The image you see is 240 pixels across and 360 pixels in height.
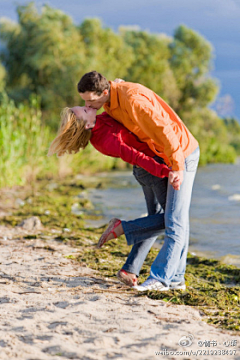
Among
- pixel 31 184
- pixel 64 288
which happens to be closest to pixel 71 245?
pixel 64 288

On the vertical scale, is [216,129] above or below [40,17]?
below

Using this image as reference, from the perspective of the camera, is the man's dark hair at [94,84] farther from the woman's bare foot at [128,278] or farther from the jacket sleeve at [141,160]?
the woman's bare foot at [128,278]

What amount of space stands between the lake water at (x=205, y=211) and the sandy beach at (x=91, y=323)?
8.23ft

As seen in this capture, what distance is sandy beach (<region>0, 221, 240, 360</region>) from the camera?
251 cm

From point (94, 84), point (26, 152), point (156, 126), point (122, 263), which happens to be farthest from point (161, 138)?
point (26, 152)

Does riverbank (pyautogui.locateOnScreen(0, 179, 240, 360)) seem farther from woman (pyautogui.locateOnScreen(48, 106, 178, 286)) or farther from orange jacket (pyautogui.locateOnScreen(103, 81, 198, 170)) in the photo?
orange jacket (pyautogui.locateOnScreen(103, 81, 198, 170))

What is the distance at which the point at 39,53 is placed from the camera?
22281mm

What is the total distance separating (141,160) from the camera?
349 cm

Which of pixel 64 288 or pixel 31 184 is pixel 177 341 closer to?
pixel 64 288

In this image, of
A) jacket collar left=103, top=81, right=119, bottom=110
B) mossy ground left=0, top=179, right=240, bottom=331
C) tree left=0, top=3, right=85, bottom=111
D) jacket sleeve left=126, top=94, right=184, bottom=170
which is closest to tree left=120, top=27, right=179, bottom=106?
tree left=0, top=3, right=85, bottom=111

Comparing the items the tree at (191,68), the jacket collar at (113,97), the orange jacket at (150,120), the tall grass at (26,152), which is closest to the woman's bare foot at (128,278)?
the orange jacket at (150,120)

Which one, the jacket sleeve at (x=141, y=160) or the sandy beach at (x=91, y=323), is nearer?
the sandy beach at (x=91, y=323)

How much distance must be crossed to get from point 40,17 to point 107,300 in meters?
22.5

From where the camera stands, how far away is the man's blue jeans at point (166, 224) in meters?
3.62
